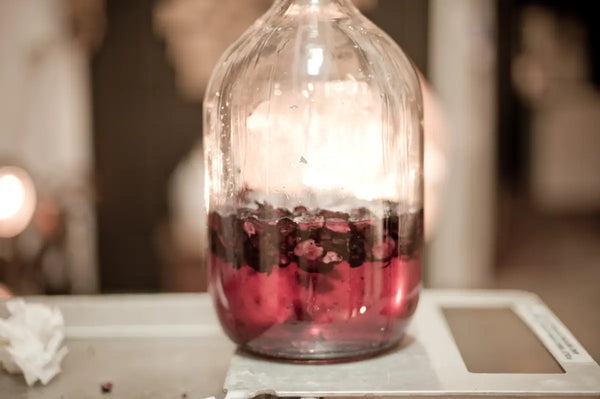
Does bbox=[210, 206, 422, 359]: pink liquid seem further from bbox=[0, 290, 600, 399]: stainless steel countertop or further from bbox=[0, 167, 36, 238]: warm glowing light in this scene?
bbox=[0, 167, 36, 238]: warm glowing light

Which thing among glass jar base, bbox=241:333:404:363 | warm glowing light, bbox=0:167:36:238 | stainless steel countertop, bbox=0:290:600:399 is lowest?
warm glowing light, bbox=0:167:36:238

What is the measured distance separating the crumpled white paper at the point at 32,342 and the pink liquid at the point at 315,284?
15cm

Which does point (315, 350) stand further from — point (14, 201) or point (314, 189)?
point (14, 201)

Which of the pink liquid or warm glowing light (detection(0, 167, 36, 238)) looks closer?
the pink liquid

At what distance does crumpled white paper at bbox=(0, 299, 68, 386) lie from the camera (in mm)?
663

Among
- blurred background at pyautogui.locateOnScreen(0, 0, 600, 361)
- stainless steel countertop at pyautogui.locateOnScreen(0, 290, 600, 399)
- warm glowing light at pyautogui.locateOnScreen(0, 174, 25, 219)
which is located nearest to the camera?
stainless steel countertop at pyautogui.locateOnScreen(0, 290, 600, 399)

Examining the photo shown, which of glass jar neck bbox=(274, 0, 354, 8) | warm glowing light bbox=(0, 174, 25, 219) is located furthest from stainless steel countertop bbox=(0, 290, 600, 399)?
warm glowing light bbox=(0, 174, 25, 219)

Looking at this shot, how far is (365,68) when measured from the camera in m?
0.71

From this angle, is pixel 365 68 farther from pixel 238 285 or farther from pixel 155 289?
pixel 155 289

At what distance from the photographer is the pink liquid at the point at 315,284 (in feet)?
2.16

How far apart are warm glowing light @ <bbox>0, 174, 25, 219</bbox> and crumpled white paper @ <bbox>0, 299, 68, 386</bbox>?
2.23 metres

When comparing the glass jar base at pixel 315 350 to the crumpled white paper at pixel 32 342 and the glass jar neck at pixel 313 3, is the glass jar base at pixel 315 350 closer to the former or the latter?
the crumpled white paper at pixel 32 342

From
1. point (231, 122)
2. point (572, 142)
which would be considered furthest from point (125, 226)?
point (572, 142)

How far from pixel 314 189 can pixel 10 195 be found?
93.9 inches
